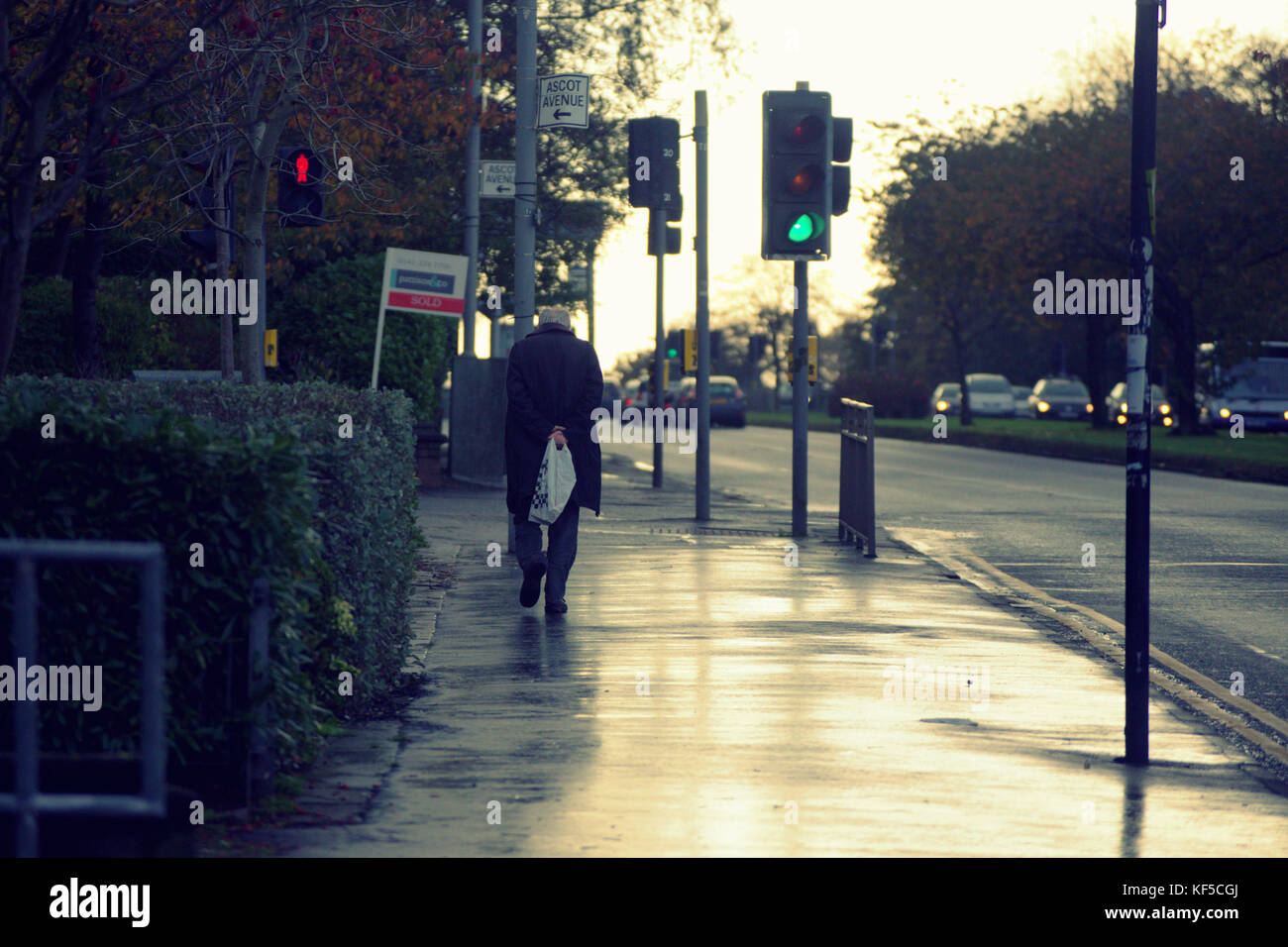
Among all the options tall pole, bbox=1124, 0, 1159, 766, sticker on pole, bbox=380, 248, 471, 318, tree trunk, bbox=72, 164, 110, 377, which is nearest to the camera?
tall pole, bbox=1124, 0, 1159, 766

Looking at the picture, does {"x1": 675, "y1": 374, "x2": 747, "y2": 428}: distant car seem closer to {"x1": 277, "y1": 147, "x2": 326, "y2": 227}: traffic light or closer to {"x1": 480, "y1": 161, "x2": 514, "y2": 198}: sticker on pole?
{"x1": 480, "y1": 161, "x2": 514, "y2": 198}: sticker on pole

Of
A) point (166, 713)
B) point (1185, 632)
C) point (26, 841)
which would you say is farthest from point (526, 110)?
point (26, 841)

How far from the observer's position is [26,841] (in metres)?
4.84

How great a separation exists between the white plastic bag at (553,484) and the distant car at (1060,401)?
180 feet

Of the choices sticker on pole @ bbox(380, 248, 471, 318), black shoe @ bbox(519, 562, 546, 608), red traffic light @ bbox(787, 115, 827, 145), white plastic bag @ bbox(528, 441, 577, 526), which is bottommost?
black shoe @ bbox(519, 562, 546, 608)

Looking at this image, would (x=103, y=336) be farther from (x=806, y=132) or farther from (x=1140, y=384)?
(x=1140, y=384)

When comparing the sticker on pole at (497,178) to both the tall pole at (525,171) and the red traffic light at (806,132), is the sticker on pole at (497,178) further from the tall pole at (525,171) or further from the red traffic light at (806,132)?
the red traffic light at (806,132)

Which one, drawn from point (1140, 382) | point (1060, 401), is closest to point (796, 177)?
point (1140, 382)

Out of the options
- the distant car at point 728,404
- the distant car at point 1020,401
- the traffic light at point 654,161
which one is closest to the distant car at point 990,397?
the distant car at point 1020,401

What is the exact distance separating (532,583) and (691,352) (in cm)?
898

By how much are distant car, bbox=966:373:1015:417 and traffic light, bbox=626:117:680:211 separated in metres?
49.8

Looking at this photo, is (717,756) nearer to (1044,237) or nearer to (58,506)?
(58,506)

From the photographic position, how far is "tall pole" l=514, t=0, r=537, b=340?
14500 millimetres

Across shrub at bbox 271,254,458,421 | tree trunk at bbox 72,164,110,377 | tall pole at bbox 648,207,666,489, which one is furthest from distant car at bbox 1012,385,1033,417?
tree trunk at bbox 72,164,110,377
